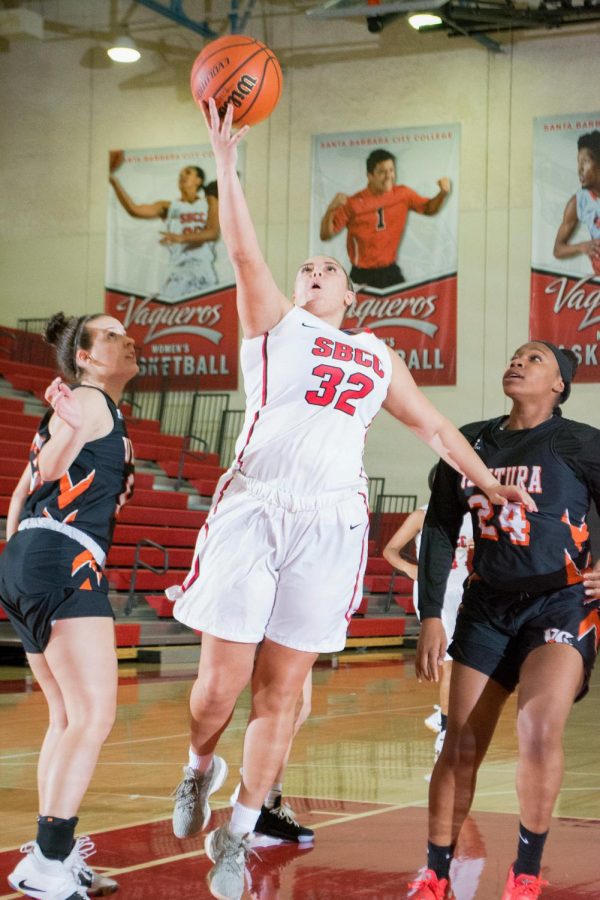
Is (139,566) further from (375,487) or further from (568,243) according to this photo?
(568,243)

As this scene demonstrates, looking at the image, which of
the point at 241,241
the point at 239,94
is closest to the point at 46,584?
the point at 241,241

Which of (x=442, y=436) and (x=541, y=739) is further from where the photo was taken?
(x=442, y=436)

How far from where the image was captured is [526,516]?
4.01 meters

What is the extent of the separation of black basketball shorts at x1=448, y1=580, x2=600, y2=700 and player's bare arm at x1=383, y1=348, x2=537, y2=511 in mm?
295

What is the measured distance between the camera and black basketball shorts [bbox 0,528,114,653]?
3.83 metres

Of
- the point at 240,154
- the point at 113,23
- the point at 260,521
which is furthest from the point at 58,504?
the point at 113,23

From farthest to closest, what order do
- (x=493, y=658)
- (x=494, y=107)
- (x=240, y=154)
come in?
1. (x=240, y=154)
2. (x=494, y=107)
3. (x=493, y=658)

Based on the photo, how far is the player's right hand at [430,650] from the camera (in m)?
4.00

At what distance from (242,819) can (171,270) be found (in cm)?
1694

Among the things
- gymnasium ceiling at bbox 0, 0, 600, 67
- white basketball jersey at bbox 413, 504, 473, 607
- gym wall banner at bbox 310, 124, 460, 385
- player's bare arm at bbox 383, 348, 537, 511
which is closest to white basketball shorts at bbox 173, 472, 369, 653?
player's bare arm at bbox 383, 348, 537, 511

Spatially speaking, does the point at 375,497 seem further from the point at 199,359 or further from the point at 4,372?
the point at 4,372

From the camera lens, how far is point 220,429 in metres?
19.7

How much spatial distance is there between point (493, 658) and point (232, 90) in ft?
6.26

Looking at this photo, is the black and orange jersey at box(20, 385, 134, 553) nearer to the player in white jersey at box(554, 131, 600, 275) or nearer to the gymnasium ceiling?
the gymnasium ceiling
